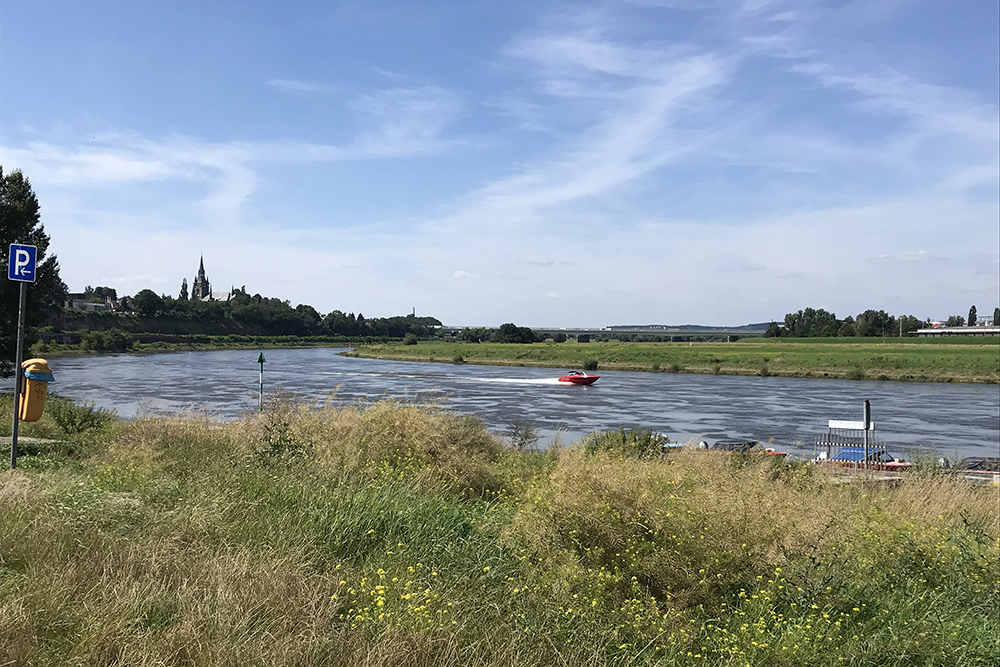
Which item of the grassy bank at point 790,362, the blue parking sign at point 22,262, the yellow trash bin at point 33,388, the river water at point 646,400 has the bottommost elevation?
the river water at point 646,400

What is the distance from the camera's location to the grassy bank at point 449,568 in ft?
15.6

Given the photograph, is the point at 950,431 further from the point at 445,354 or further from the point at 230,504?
the point at 445,354

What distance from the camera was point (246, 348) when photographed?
147 metres

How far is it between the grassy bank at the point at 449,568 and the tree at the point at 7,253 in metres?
20.0

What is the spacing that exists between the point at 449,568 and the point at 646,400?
4396cm

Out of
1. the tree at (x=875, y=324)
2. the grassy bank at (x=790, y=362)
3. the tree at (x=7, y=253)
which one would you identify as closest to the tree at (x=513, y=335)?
the grassy bank at (x=790, y=362)

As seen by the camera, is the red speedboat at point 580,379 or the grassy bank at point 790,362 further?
the grassy bank at point 790,362

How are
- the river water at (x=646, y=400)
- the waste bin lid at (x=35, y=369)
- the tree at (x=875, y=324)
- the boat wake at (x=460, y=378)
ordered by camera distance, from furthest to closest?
the tree at (x=875, y=324) → the boat wake at (x=460, y=378) → the river water at (x=646, y=400) → the waste bin lid at (x=35, y=369)

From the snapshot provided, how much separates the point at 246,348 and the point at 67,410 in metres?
137

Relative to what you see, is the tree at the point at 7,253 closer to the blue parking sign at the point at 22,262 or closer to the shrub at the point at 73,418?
the shrub at the point at 73,418

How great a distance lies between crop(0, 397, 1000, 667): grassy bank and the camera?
187 inches

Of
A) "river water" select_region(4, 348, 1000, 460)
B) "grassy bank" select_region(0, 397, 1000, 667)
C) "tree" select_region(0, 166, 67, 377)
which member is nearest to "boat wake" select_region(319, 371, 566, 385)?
"river water" select_region(4, 348, 1000, 460)

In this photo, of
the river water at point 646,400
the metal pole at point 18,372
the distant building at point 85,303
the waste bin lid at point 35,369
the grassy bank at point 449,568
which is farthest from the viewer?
the distant building at point 85,303

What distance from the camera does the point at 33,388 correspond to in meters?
11.2
